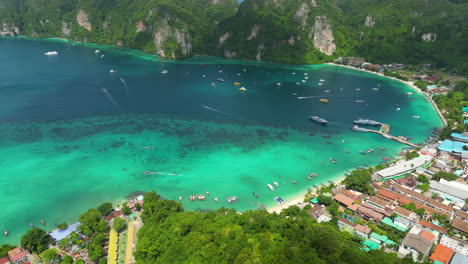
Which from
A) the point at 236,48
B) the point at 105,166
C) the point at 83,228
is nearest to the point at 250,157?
the point at 105,166

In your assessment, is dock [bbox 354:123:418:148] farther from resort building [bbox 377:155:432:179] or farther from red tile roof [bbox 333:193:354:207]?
red tile roof [bbox 333:193:354:207]

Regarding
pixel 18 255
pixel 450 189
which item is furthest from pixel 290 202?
pixel 18 255

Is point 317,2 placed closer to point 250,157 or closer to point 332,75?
point 332,75

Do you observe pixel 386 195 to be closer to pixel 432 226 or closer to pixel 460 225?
pixel 432 226

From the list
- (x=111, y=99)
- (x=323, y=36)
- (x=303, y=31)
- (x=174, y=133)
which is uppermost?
(x=303, y=31)

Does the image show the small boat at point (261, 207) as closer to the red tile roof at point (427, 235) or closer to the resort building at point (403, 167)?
the red tile roof at point (427, 235)

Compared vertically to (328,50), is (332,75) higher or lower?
lower

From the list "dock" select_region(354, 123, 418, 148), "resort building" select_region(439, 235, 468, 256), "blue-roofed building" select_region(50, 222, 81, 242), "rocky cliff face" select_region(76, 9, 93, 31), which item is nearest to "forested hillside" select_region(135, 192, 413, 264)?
"blue-roofed building" select_region(50, 222, 81, 242)
